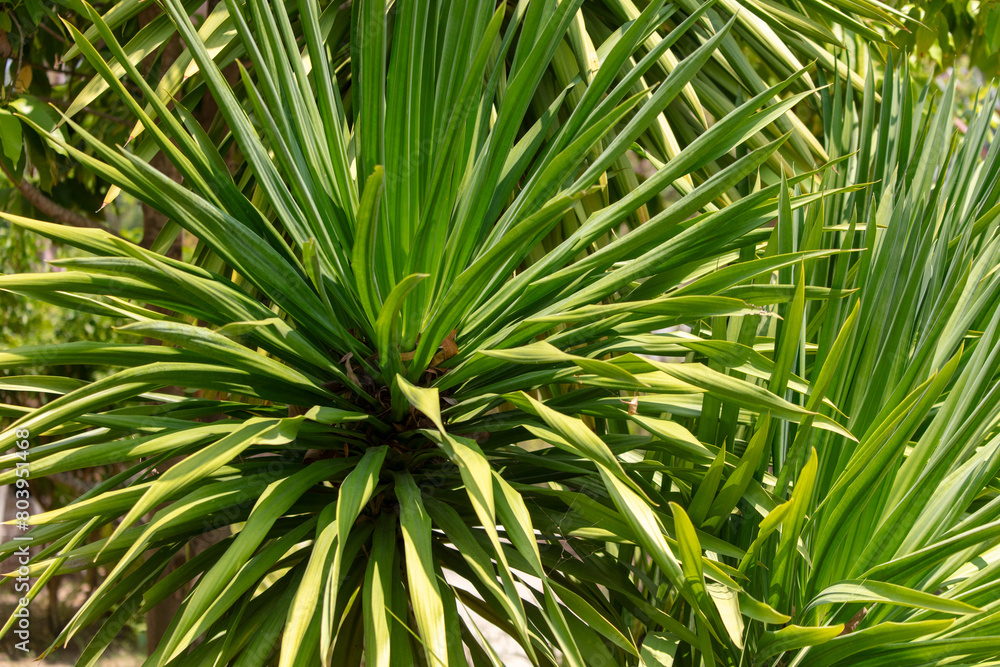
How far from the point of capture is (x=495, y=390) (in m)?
0.96

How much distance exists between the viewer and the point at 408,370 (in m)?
0.96

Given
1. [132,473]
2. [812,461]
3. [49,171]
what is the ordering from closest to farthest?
[812,461] → [132,473] → [49,171]

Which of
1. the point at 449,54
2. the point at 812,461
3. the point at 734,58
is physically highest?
the point at 449,54

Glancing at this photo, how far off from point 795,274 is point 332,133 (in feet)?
2.14

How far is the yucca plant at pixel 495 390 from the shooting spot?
79 centimetres

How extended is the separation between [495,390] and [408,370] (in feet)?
0.36

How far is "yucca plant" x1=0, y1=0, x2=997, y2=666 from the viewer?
0.79 m

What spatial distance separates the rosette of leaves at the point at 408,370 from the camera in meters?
0.79

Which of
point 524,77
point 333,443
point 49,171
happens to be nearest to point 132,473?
point 333,443

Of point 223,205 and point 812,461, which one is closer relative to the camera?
point 812,461

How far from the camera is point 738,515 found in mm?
1016

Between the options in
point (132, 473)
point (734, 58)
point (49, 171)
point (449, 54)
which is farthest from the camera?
point (49, 171)

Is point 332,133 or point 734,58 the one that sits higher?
point 332,133

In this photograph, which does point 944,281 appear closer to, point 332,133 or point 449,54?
point 449,54
